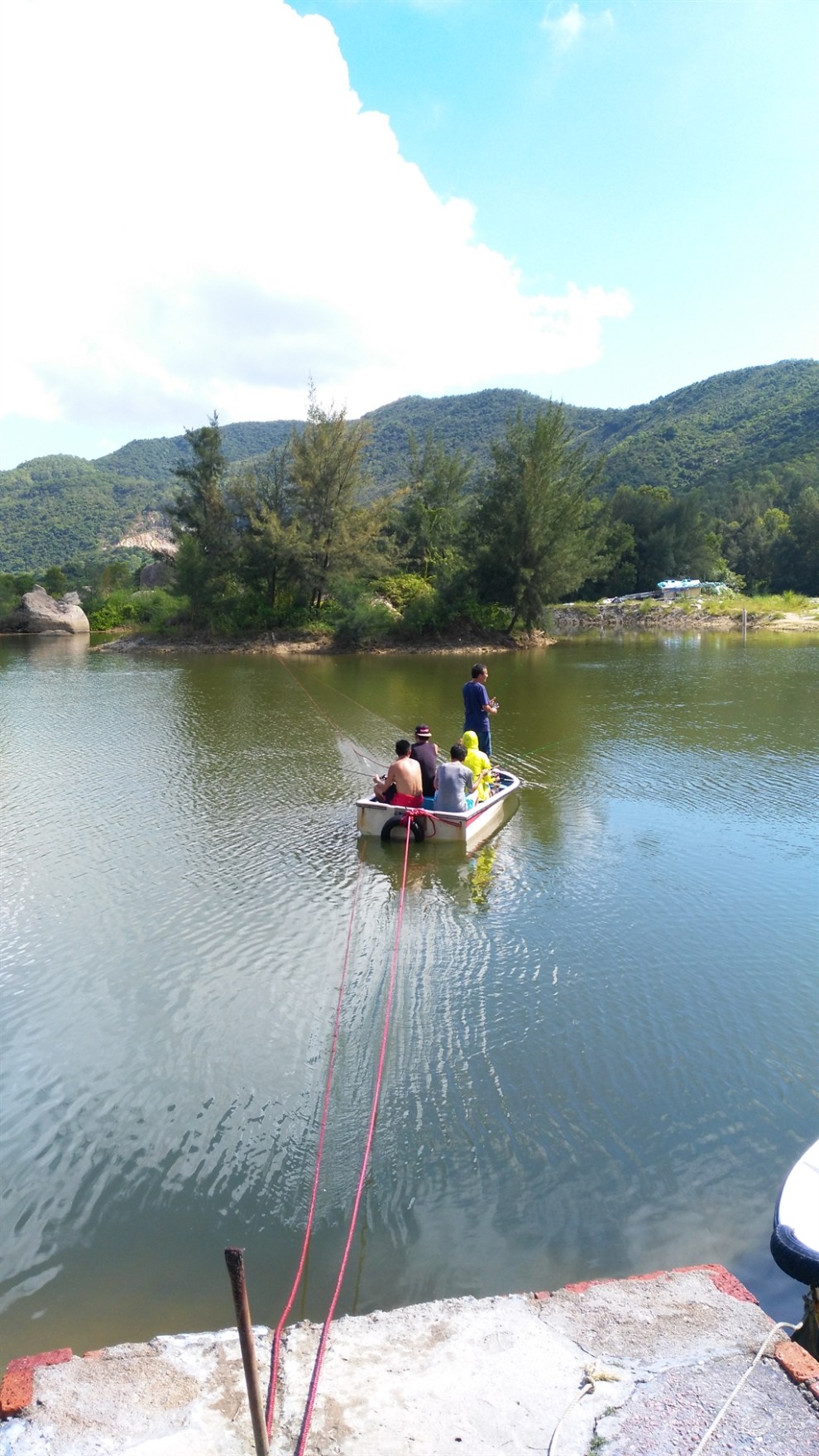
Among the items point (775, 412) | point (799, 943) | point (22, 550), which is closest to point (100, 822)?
point (799, 943)

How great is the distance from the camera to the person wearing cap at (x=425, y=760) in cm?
1180

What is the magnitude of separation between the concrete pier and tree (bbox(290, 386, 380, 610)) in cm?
3656

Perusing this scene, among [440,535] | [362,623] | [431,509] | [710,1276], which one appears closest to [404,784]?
[710,1276]

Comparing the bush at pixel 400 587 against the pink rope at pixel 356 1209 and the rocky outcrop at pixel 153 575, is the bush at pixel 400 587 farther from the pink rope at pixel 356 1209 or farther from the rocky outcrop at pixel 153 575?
the pink rope at pixel 356 1209

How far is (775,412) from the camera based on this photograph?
92.6m

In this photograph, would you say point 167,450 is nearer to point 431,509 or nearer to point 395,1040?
point 431,509

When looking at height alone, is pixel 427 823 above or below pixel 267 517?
below

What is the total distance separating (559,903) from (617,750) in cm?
787

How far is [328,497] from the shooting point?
3891 cm

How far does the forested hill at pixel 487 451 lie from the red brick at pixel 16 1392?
6436 centimetres

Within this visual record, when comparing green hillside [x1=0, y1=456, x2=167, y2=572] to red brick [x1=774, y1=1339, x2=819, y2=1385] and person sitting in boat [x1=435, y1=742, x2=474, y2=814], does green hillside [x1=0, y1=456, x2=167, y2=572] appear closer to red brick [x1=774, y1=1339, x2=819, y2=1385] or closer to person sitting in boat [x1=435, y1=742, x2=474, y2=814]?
person sitting in boat [x1=435, y1=742, x2=474, y2=814]

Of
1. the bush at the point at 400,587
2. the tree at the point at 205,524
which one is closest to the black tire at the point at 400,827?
the bush at the point at 400,587

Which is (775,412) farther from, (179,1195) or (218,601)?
(179,1195)

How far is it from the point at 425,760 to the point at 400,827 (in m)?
1.21
